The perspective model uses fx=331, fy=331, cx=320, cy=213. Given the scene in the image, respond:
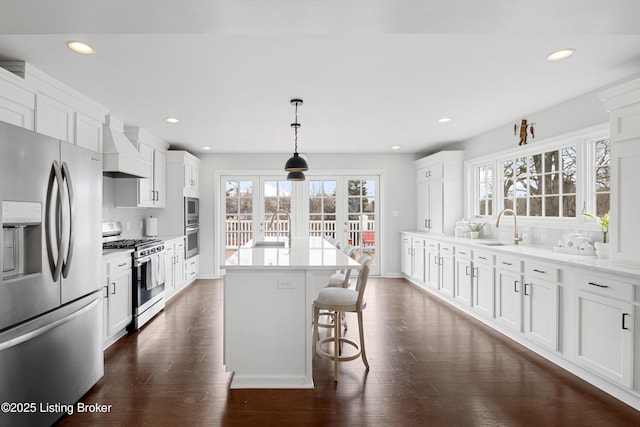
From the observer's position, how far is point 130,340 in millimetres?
3328

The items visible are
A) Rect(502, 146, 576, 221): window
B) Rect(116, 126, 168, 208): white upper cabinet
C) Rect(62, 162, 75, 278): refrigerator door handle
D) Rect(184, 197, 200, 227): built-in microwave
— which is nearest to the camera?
Rect(62, 162, 75, 278): refrigerator door handle

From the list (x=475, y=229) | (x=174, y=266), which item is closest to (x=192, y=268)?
(x=174, y=266)

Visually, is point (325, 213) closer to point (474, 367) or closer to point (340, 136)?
point (340, 136)

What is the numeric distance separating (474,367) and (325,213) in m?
4.08

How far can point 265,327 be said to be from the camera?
2455mm

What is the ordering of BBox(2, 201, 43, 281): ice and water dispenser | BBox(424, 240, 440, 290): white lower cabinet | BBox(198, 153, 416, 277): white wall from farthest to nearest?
BBox(198, 153, 416, 277): white wall
BBox(424, 240, 440, 290): white lower cabinet
BBox(2, 201, 43, 281): ice and water dispenser

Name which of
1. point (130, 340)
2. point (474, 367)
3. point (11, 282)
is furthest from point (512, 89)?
point (130, 340)

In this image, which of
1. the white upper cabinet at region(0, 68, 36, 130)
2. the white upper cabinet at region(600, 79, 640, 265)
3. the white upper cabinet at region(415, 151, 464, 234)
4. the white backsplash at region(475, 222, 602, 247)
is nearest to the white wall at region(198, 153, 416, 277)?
the white upper cabinet at region(415, 151, 464, 234)

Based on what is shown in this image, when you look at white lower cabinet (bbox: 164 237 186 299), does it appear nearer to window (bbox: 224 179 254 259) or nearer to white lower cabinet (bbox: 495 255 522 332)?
window (bbox: 224 179 254 259)

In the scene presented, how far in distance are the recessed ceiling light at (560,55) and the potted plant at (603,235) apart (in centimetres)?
150

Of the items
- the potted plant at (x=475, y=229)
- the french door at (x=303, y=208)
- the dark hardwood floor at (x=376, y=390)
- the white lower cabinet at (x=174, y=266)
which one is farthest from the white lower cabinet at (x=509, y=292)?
the white lower cabinet at (x=174, y=266)

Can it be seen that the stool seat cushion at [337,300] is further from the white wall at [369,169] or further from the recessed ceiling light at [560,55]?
the white wall at [369,169]

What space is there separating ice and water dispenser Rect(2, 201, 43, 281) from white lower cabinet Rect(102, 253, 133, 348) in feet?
3.89

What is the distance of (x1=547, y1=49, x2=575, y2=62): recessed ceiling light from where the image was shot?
2.35 meters
